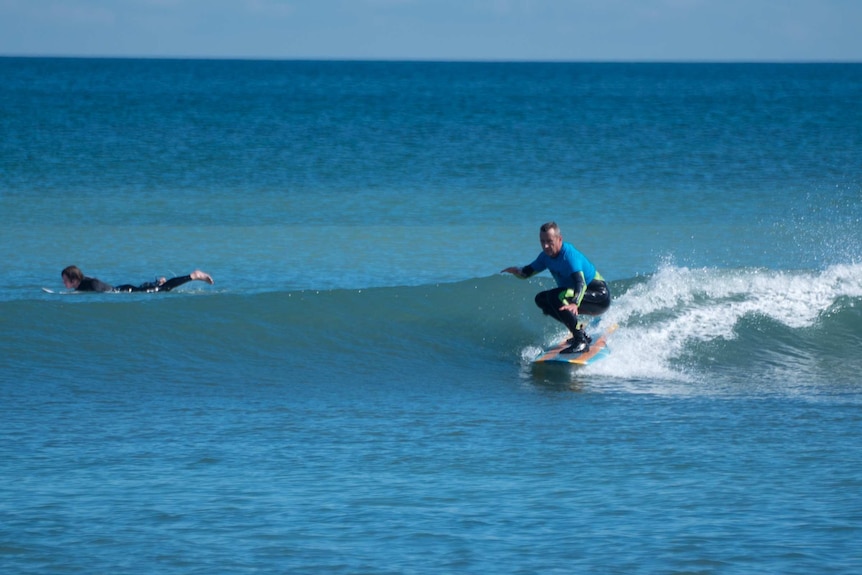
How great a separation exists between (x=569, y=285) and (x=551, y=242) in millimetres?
557

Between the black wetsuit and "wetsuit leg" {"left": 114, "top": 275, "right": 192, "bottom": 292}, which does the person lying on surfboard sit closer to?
"wetsuit leg" {"left": 114, "top": 275, "right": 192, "bottom": 292}

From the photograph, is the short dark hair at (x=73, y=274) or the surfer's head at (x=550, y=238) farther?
the short dark hair at (x=73, y=274)

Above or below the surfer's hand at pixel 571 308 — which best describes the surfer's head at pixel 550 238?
above

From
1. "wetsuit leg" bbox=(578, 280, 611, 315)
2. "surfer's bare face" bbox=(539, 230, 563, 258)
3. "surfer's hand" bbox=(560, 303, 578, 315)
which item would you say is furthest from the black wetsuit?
"surfer's hand" bbox=(560, 303, 578, 315)

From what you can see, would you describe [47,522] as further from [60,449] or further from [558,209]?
[558,209]

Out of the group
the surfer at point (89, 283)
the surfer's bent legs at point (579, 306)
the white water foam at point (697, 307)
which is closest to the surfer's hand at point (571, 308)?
the surfer's bent legs at point (579, 306)

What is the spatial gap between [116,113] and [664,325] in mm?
51476

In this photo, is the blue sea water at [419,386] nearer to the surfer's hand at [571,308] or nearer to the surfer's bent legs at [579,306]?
the surfer's bent legs at [579,306]

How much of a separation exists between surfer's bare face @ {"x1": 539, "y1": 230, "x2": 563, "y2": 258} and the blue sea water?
4.06 ft

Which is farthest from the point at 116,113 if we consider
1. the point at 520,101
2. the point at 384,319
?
the point at 384,319

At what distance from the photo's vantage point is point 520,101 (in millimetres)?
79188

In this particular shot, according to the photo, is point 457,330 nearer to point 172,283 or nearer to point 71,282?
point 172,283

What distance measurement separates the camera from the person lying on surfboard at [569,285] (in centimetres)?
1156

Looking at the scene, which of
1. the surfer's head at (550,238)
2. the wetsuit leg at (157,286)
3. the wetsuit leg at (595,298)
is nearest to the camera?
the surfer's head at (550,238)
